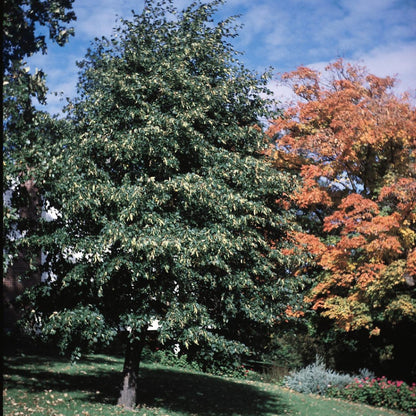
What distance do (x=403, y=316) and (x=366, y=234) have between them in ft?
12.2

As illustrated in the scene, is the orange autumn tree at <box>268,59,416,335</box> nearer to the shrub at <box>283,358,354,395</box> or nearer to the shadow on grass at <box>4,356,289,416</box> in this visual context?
the shrub at <box>283,358,354,395</box>

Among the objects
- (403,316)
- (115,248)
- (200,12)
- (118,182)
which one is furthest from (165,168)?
(403,316)

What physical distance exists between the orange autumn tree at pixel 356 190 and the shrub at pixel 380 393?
2.28 meters

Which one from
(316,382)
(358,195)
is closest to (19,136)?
(358,195)

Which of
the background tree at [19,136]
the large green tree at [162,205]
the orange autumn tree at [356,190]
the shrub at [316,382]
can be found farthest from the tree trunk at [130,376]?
the shrub at [316,382]

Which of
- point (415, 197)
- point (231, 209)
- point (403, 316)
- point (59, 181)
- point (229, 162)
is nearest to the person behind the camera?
point (59, 181)

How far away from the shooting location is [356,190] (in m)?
22.9

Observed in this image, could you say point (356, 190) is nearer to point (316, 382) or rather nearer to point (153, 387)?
point (316, 382)

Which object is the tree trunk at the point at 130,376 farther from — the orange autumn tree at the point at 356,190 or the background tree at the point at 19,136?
the orange autumn tree at the point at 356,190

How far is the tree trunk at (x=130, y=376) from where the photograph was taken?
483 inches

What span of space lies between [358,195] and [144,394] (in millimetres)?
11434

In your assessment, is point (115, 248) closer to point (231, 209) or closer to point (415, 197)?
point (231, 209)

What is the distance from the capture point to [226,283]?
11305 millimetres

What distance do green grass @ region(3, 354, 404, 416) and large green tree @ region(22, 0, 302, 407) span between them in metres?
1.40
